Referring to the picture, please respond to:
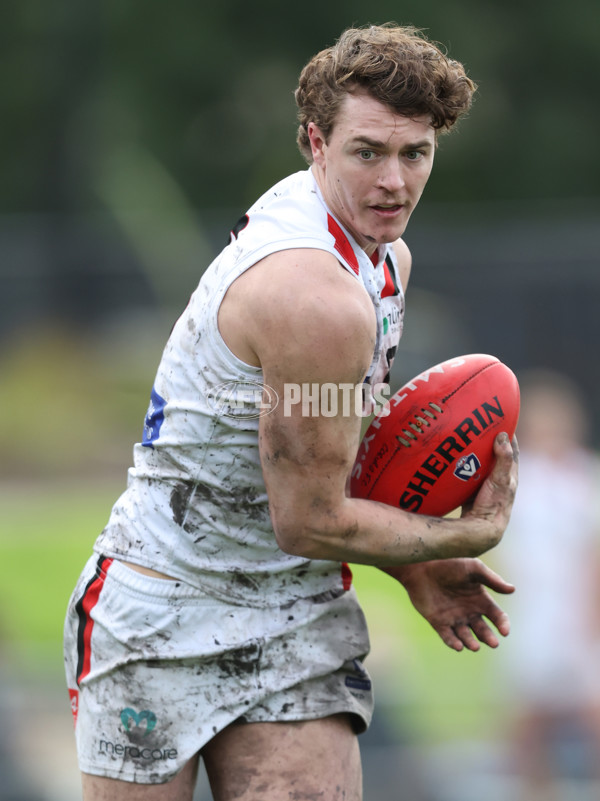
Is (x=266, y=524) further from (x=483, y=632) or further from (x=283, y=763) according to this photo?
(x=483, y=632)

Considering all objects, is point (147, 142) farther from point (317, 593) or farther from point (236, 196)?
point (317, 593)

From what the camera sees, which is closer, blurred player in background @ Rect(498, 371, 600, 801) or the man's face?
the man's face

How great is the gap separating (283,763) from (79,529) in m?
7.18

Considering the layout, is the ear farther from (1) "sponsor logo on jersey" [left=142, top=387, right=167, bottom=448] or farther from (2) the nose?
(1) "sponsor logo on jersey" [left=142, top=387, right=167, bottom=448]

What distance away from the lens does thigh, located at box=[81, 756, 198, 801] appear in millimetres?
2916

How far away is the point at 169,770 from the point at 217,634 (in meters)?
0.36

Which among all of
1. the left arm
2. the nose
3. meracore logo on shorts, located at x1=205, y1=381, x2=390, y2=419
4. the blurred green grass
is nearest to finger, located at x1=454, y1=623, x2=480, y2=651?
the left arm

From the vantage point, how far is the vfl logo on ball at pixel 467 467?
3.08 meters

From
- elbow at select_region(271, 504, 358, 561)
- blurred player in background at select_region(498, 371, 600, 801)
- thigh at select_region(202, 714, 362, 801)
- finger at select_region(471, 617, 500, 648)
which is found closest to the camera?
elbow at select_region(271, 504, 358, 561)

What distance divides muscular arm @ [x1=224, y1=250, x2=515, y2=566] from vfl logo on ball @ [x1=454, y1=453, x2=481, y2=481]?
22 centimetres

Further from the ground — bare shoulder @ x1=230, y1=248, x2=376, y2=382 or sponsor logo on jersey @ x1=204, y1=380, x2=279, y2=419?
bare shoulder @ x1=230, y1=248, x2=376, y2=382

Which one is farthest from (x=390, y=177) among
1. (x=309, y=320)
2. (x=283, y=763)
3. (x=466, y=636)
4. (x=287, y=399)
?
(x=283, y=763)

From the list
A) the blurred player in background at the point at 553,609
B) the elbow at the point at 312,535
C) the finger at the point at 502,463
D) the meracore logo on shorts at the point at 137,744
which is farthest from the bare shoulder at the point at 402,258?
the blurred player in background at the point at 553,609

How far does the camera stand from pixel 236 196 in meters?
20.5
